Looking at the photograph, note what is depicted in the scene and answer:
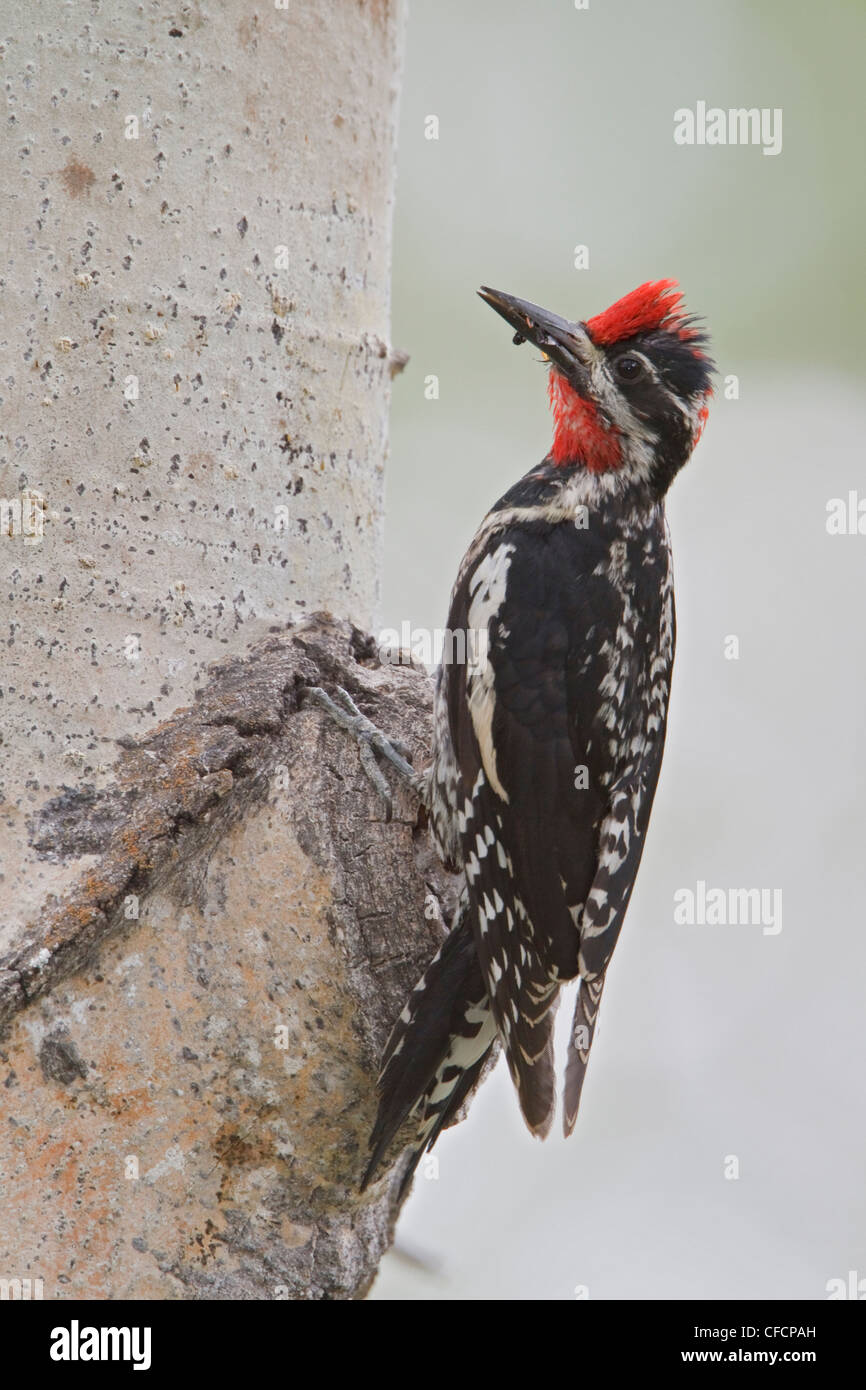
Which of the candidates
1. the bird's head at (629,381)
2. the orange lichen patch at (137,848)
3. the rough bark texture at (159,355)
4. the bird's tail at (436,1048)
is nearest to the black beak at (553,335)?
the bird's head at (629,381)

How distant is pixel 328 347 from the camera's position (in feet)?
6.61

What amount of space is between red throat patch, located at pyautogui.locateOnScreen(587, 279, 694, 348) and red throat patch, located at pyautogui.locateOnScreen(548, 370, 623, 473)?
0.12 metres

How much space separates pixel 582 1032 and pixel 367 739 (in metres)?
0.68

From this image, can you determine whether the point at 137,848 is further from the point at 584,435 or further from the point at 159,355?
the point at 584,435

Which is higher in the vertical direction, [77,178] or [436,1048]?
[77,178]

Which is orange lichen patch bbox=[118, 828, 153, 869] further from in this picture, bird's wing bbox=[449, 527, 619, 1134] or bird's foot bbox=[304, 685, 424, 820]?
bird's wing bbox=[449, 527, 619, 1134]

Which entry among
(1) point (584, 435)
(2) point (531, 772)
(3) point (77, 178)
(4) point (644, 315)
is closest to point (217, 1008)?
(2) point (531, 772)

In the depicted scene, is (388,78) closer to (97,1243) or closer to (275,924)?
(275,924)

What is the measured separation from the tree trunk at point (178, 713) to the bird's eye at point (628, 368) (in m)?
0.80

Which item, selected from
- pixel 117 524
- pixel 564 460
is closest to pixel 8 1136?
pixel 117 524

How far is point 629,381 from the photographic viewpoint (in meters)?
2.57

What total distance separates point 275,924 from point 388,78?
1374 mm

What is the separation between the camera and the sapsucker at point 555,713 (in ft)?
6.76

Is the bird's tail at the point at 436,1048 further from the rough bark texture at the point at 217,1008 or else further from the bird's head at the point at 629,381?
the bird's head at the point at 629,381
